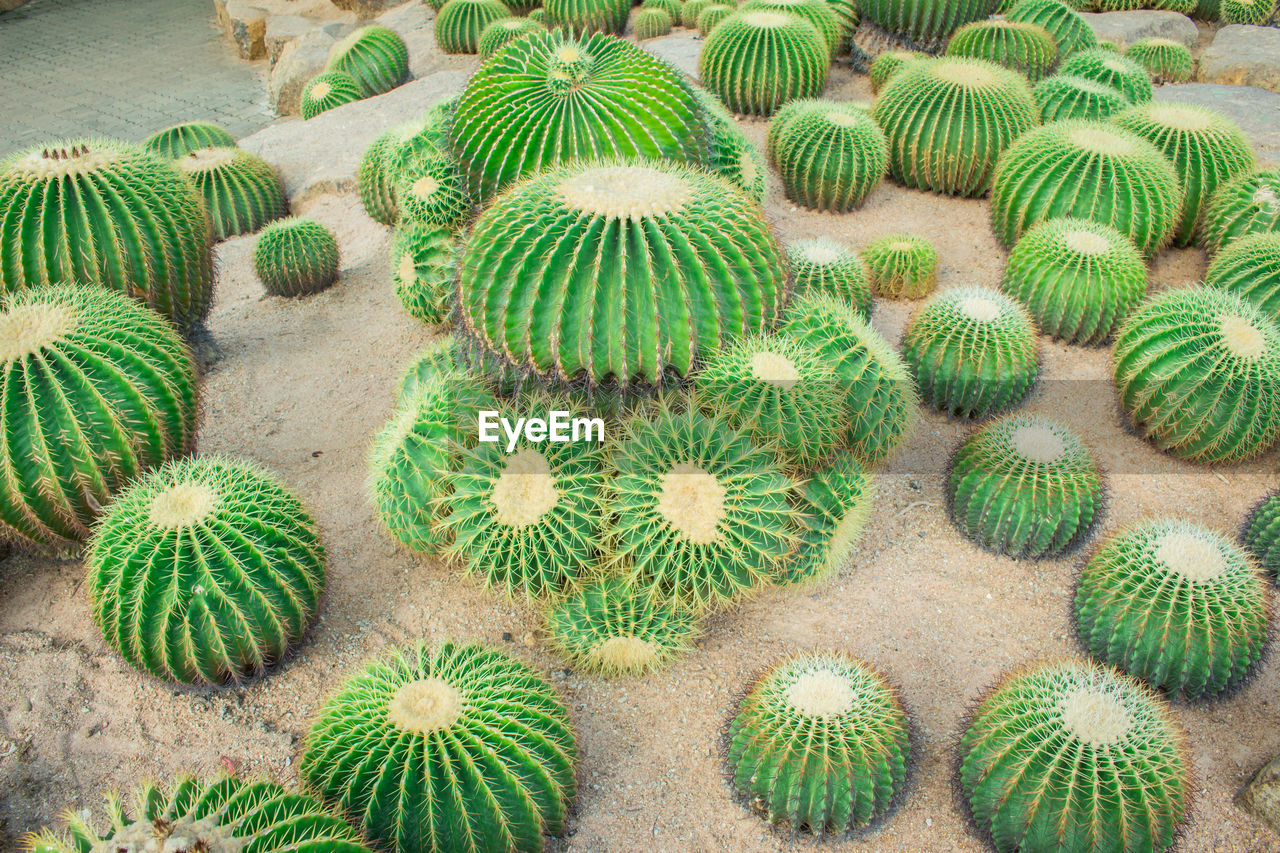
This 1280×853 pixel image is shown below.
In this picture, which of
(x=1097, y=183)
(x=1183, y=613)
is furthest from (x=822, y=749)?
(x=1097, y=183)

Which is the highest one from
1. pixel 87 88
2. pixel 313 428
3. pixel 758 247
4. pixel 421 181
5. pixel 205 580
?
pixel 758 247

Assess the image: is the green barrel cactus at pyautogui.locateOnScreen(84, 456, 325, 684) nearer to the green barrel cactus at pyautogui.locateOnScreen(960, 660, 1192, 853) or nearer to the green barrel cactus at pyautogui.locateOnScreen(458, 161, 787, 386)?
the green barrel cactus at pyautogui.locateOnScreen(458, 161, 787, 386)

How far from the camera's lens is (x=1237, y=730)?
306cm

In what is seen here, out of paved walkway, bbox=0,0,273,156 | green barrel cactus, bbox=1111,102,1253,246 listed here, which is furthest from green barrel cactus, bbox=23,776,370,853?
paved walkway, bbox=0,0,273,156

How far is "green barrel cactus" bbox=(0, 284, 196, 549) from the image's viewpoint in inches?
126

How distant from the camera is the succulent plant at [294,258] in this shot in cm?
559

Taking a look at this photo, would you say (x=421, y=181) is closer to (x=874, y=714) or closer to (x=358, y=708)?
(x=358, y=708)

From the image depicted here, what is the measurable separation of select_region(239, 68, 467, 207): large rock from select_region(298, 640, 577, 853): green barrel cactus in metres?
5.78

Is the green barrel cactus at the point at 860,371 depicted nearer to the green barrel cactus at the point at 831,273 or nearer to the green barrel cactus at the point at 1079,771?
the green barrel cactus at the point at 831,273

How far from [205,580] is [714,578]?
1.64 meters

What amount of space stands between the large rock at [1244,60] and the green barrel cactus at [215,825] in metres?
9.74

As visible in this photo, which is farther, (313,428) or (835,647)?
(313,428)

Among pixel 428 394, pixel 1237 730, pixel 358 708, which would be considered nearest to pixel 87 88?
pixel 428 394

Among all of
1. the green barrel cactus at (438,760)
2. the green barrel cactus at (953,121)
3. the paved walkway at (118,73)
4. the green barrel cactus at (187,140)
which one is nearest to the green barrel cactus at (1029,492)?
the green barrel cactus at (438,760)
